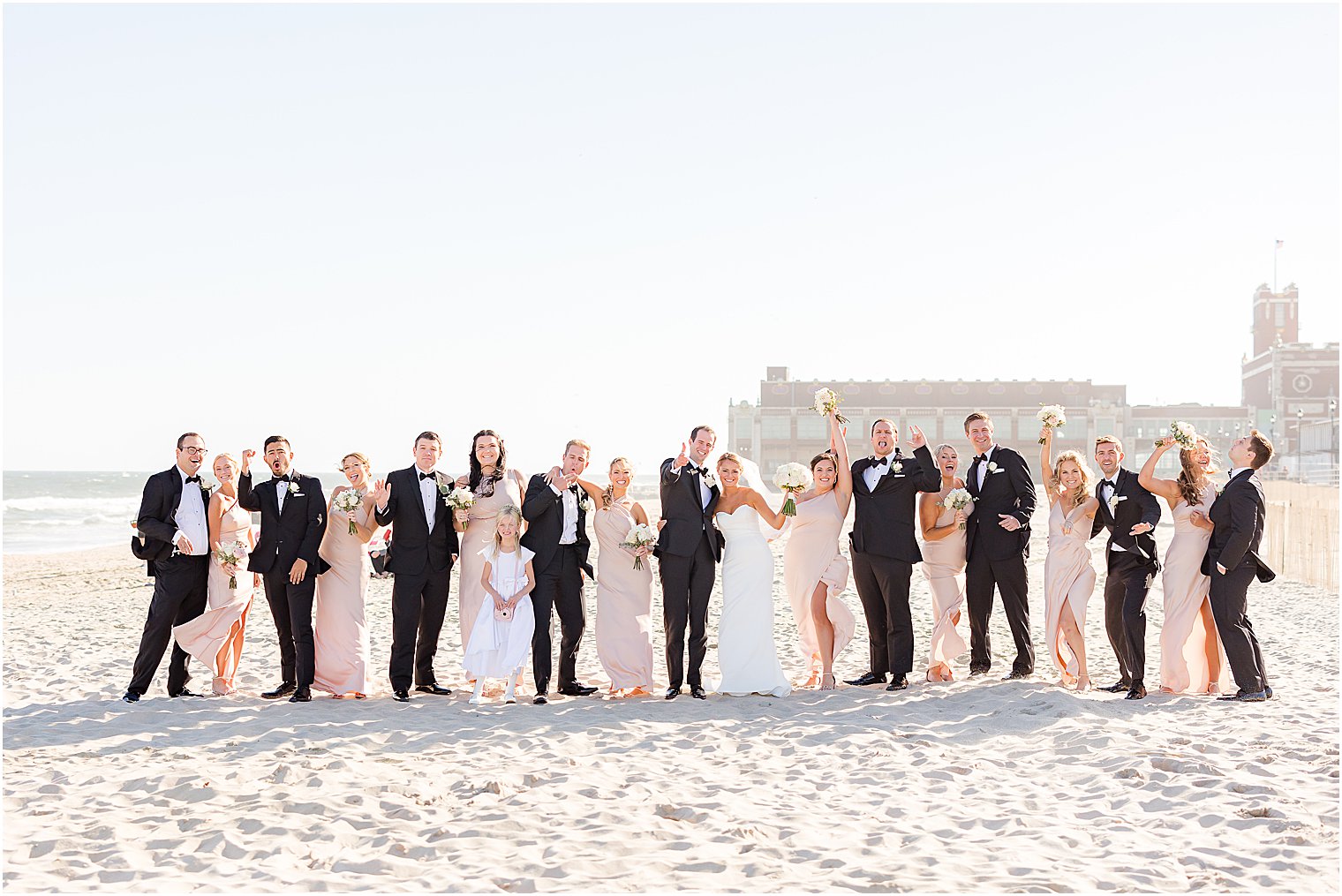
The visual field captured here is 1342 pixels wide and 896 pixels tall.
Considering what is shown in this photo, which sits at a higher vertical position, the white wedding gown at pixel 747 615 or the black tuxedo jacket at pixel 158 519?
the black tuxedo jacket at pixel 158 519

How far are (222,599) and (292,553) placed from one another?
2.41 ft

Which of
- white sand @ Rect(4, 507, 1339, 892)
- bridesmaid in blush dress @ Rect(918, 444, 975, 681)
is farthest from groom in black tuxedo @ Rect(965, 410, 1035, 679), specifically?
white sand @ Rect(4, 507, 1339, 892)

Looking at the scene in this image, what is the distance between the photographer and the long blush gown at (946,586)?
8.38m

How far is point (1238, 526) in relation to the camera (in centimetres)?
735

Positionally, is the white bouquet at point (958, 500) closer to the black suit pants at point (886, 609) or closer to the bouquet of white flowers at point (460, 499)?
the black suit pants at point (886, 609)

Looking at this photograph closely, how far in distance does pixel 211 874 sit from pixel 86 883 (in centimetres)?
50

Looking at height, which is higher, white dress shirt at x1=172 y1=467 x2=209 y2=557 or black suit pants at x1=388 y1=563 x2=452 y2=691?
white dress shirt at x1=172 y1=467 x2=209 y2=557

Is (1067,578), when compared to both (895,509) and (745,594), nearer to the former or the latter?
(895,509)

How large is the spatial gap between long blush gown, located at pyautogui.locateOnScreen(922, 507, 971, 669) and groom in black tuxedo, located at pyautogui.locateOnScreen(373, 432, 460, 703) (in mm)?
3954

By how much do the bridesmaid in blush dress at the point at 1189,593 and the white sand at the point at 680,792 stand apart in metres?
0.32

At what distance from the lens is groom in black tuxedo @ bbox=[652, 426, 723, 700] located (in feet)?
25.4

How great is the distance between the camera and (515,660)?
7570 mm

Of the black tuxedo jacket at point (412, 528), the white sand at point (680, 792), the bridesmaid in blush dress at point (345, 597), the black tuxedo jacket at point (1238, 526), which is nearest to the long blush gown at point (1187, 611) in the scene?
the black tuxedo jacket at point (1238, 526)

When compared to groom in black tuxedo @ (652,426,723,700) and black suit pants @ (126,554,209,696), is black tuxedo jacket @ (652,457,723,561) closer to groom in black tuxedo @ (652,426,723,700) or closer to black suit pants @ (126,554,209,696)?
groom in black tuxedo @ (652,426,723,700)
